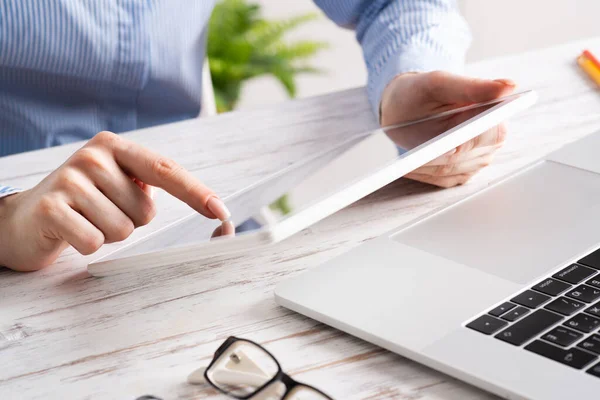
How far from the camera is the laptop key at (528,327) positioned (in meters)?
0.45

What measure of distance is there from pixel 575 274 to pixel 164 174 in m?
0.33

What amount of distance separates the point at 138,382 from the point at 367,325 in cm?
15

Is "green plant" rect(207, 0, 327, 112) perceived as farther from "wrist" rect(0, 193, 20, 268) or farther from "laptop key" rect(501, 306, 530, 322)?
"laptop key" rect(501, 306, 530, 322)

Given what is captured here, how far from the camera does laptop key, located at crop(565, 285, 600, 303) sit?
0.48 m

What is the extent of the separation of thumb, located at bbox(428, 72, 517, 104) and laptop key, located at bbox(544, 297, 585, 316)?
28 cm

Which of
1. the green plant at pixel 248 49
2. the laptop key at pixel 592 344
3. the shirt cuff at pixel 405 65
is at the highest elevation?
the shirt cuff at pixel 405 65

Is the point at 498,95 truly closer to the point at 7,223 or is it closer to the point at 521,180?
the point at 521,180

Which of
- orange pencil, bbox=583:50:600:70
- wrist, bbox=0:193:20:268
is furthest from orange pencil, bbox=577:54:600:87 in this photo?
wrist, bbox=0:193:20:268

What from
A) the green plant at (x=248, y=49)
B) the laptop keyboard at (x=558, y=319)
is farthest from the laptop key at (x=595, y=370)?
the green plant at (x=248, y=49)

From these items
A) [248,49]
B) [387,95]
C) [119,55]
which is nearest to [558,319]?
[387,95]

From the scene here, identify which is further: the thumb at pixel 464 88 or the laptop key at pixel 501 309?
the thumb at pixel 464 88

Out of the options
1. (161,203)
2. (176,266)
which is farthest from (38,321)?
(161,203)

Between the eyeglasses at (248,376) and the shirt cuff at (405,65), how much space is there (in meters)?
0.50

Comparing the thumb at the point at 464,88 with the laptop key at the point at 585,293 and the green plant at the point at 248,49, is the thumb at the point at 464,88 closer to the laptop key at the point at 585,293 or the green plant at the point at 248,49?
the laptop key at the point at 585,293
